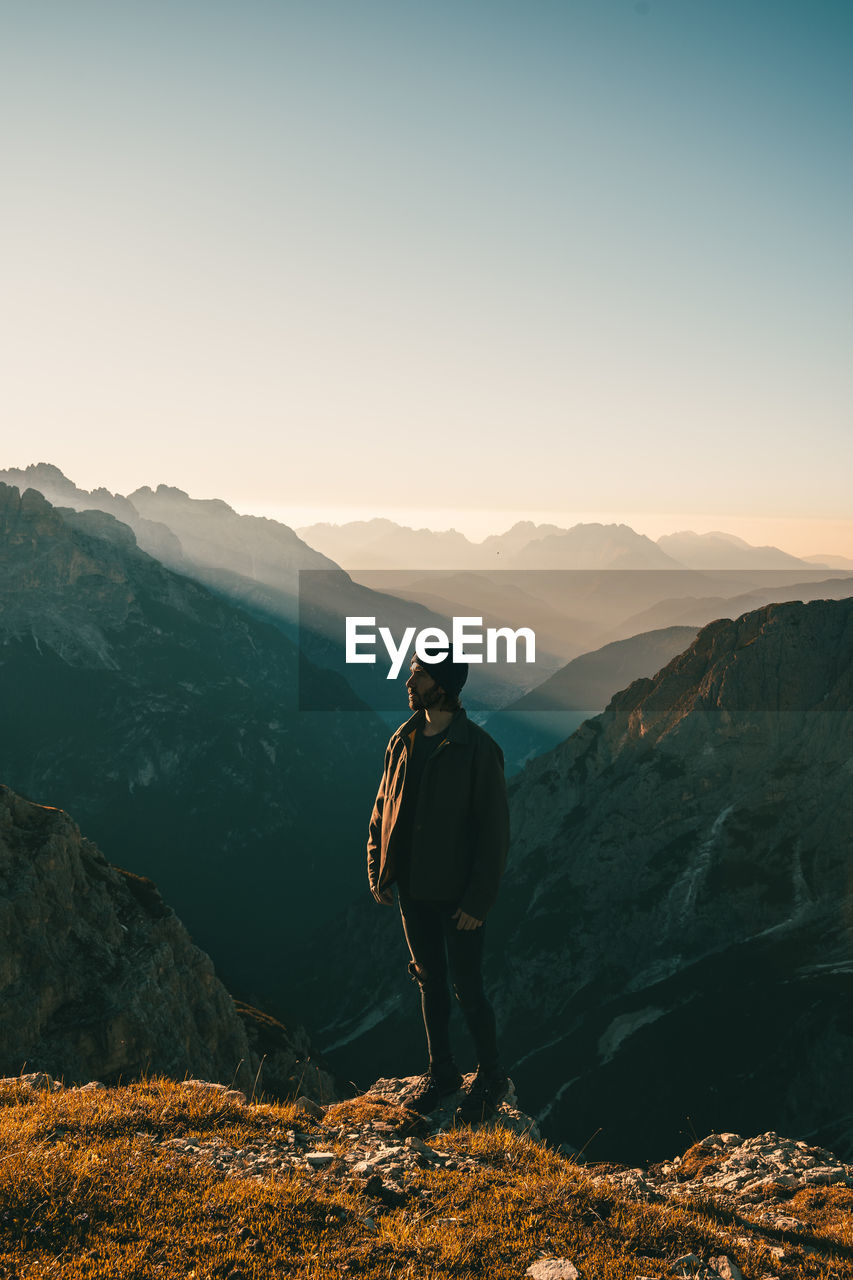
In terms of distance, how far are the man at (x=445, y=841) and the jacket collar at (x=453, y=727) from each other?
0.01 m

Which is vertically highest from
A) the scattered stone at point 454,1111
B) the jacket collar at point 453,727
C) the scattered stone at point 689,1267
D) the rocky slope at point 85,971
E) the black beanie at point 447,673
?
the black beanie at point 447,673

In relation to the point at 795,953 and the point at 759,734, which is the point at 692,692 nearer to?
the point at 759,734

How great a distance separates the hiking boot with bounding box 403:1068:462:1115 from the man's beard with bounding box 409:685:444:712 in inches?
190

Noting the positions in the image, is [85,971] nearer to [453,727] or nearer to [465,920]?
[465,920]

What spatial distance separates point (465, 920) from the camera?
8820mm

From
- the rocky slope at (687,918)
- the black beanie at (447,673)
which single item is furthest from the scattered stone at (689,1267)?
the rocky slope at (687,918)

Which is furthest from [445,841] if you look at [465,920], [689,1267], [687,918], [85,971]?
[687,918]

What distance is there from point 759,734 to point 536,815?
Answer: 47522 millimetres

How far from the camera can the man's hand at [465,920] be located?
8.79 meters

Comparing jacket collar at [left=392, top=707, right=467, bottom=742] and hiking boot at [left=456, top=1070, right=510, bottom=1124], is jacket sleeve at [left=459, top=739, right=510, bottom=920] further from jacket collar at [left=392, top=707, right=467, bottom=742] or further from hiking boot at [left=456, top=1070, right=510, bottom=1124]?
hiking boot at [left=456, top=1070, right=510, bottom=1124]

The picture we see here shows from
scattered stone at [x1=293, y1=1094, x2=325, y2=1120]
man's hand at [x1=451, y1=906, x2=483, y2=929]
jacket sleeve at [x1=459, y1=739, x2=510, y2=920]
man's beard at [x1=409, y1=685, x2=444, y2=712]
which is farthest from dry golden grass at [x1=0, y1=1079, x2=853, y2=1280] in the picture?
man's beard at [x1=409, y1=685, x2=444, y2=712]

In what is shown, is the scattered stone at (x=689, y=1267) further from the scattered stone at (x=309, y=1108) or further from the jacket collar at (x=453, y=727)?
the jacket collar at (x=453, y=727)

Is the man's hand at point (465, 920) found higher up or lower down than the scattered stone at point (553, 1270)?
higher up

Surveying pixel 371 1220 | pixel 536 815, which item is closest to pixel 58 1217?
pixel 371 1220
